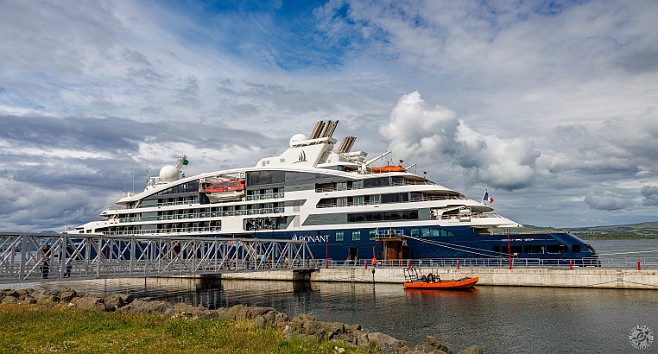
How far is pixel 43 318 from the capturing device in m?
20.7

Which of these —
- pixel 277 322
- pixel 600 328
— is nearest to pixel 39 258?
pixel 277 322

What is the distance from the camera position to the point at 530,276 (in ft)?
134

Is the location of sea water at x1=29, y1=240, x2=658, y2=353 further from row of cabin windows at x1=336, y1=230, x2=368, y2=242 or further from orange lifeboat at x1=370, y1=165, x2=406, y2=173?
orange lifeboat at x1=370, y1=165, x2=406, y2=173

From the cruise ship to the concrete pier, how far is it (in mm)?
1939

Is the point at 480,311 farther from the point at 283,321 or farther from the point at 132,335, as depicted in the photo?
the point at 132,335

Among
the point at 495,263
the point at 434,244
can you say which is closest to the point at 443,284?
the point at 434,244

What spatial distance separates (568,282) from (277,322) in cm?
2846

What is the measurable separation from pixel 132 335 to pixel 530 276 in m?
34.1

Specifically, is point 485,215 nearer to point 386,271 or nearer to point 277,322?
point 386,271

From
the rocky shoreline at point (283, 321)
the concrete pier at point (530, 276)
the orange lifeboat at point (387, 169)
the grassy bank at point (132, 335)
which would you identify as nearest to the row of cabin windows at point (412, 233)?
the concrete pier at point (530, 276)

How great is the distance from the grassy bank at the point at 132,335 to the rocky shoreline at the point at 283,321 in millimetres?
1211

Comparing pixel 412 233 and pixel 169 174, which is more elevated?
Answer: pixel 169 174

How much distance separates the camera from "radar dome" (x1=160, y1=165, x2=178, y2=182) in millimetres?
67188
